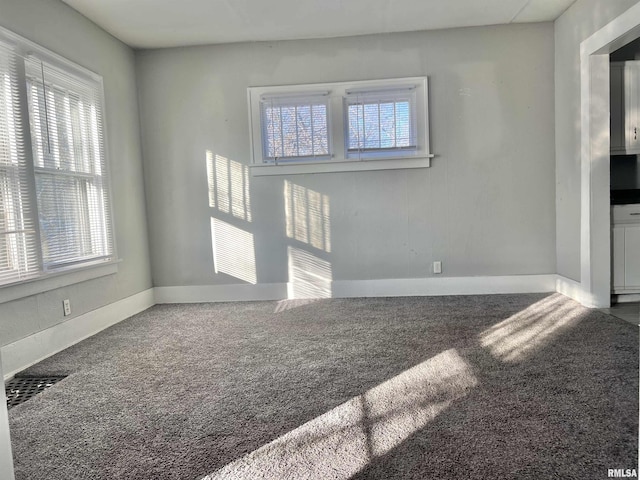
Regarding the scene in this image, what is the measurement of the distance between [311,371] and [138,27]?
139 inches

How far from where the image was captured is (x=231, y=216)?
4.59 m

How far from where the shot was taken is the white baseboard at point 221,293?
181 inches

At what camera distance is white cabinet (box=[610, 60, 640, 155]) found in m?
3.82

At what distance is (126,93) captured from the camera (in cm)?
435

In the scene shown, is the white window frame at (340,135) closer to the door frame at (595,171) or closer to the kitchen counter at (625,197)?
the door frame at (595,171)

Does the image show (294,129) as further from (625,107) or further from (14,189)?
(625,107)

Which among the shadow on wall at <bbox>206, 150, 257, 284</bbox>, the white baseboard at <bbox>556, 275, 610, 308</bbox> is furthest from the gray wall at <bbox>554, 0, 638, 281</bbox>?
the shadow on wall at <bbox>206, 150, 257, 284</bbox>

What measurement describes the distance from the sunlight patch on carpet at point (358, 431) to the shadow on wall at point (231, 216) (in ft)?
8.43

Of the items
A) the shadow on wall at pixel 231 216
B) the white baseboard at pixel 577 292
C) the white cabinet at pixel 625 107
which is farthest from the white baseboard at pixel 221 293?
the white cabinet at pixel 625 107

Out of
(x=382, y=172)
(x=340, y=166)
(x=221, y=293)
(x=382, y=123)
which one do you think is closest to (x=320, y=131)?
(x=340, y=166)

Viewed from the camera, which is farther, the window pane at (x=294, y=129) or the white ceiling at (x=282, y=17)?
the window pane at (x=294, y=129)

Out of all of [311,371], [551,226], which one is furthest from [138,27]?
[551,226]

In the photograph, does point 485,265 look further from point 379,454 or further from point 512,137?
point 379,454

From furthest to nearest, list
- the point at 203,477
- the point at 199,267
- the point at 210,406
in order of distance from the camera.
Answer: the point at 199,267, the point at 210,406, the point at 203,477
